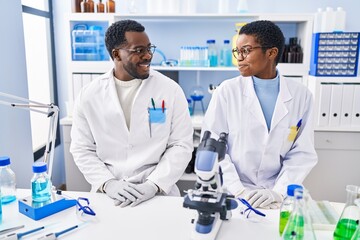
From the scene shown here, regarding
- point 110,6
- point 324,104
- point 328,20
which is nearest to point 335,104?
point 324,104

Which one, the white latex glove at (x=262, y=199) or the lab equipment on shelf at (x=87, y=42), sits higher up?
the lab equipment on shelf at (x=87, y=42)

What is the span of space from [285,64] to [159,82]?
1.19 m

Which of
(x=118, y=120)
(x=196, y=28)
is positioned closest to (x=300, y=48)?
(x=196, y=28)

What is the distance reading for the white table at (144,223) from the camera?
100cm

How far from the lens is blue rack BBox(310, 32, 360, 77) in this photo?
7.49 feet

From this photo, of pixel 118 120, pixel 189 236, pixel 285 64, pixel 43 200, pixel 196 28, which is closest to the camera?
pixel 189 236

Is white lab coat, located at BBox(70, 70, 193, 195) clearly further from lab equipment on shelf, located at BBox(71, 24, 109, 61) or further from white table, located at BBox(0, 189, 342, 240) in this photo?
lab equipment on shelf, located at BBox(71, 24, 109, 61)

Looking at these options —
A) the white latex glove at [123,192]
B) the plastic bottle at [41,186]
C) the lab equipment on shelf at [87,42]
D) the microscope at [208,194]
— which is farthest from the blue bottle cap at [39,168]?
the lab equipment on shelf at [87,42]

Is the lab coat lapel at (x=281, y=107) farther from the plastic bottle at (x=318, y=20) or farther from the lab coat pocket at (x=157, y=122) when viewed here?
the plastic bottle at (x=318, y=20)

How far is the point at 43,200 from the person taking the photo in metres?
1.14

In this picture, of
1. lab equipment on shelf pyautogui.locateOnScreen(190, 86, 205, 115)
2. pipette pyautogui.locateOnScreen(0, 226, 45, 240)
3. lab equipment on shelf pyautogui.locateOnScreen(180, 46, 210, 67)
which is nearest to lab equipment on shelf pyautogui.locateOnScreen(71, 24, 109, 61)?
lab equipment on shelf pyautogui.locateOnScreen(180, 46, 210, 67)

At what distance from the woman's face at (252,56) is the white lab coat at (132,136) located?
1.16ft

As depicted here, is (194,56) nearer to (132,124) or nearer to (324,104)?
(324,104)

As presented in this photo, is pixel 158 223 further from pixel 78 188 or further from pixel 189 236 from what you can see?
pixel 78 188
